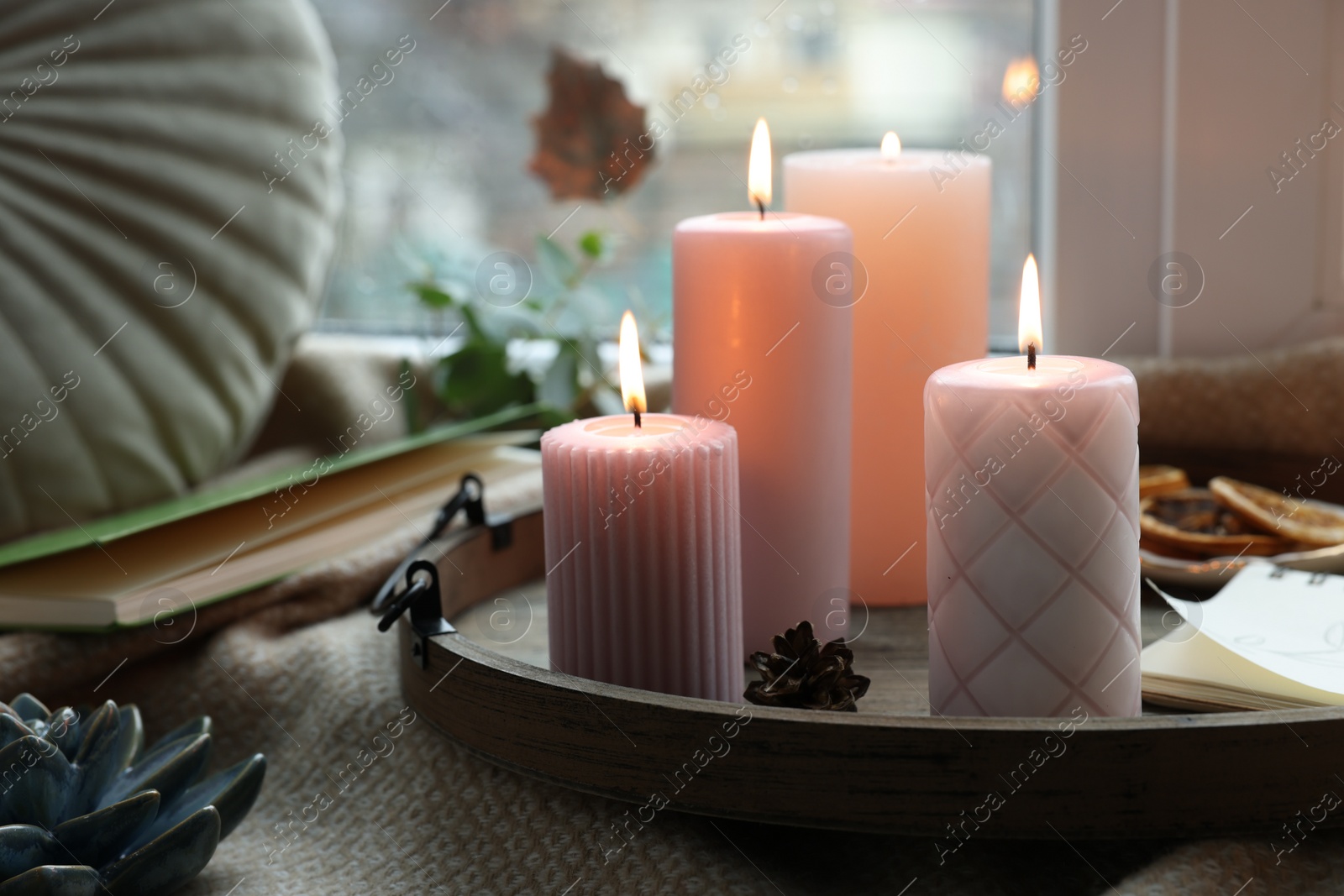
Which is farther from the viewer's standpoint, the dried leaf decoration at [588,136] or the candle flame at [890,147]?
the dried leaf decoration at [588,136]

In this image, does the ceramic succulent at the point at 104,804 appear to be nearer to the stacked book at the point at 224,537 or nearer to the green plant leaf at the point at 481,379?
the stacked book at the point at 224,537

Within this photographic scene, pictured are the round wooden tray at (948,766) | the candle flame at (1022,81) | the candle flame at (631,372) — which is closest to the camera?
the round wooden tray at (948,766)

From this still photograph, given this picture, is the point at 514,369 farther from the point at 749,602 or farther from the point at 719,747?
the point at 719,747

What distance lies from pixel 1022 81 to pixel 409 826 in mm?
675

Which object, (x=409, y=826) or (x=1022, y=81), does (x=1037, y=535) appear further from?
(x=1022, y=81)

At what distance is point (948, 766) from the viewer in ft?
1.14

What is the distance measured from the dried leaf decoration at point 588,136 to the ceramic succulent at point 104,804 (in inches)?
23.7

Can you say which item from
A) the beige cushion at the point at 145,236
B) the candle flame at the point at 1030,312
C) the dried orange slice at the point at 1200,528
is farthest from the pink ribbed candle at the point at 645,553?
the beige cushion at the point at 145,236

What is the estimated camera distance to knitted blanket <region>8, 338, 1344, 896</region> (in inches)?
15.4

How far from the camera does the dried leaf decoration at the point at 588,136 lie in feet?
3.02

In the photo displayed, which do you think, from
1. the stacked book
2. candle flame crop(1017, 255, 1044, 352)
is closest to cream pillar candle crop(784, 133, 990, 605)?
candle flame crop(1017, 255, 1044, 352)

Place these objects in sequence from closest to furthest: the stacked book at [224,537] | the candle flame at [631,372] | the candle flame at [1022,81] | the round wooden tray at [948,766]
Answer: the round wooden tray at [948,766], the candle flame at [631,372], the stacked book at [224,537], the candle flame at [1022,81]

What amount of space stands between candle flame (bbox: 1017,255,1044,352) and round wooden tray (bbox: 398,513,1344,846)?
135mm

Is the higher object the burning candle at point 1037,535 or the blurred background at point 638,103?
the blurred background at point 638,103
